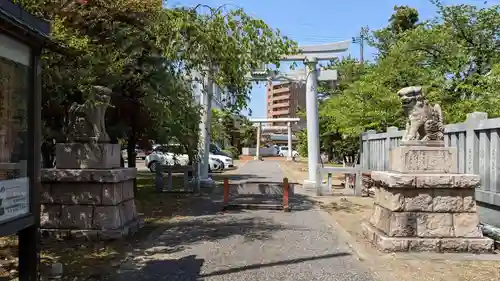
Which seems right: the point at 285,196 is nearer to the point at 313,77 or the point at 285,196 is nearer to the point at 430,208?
the point at 430,208

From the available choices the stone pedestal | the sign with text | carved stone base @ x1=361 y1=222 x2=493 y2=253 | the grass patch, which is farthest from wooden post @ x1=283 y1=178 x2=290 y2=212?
the sign with text

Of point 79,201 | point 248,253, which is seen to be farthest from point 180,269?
point 79,201

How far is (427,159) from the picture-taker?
750cm

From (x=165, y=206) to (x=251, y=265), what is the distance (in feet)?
21.6

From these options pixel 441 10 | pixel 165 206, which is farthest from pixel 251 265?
pixel 441 10

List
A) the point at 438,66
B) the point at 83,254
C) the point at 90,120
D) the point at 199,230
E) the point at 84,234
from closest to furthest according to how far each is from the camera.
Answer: the point at 83,254, the point at 84,234, the point at 90,120, the point at 199,230, the point at 438,66

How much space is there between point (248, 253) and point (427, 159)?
3207 mm

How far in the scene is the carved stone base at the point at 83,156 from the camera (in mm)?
8203

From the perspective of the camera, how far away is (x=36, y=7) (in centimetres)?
716

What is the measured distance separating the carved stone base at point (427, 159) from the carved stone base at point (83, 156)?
5015 mm

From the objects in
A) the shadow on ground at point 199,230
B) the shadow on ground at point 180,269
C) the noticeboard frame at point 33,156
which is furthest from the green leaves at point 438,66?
the noticeboard frame at point 33,156

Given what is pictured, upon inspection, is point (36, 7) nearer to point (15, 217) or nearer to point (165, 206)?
point (15, 217)

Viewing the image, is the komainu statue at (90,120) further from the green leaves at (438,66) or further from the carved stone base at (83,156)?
the green leaves at (438,66)

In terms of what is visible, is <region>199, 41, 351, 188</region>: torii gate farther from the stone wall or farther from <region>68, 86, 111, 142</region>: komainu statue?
the stone wall
